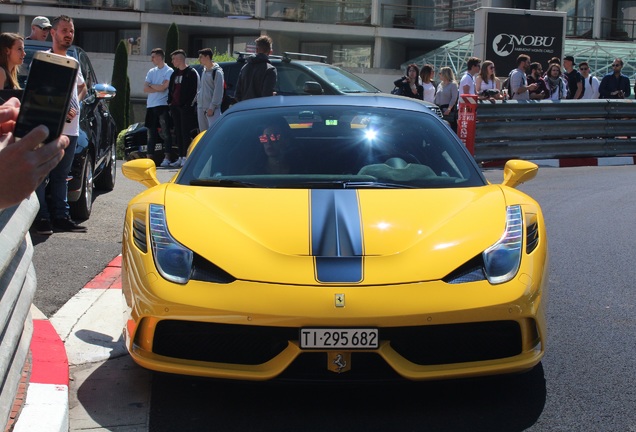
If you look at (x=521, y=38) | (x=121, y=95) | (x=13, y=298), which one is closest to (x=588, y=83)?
(x=521, y=38)

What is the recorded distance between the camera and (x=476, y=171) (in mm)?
5422

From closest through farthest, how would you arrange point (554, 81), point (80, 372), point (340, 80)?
point (80, 372)
point (340, 80)
point (554, 81)

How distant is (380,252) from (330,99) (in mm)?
1993

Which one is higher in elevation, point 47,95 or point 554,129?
point 47,95

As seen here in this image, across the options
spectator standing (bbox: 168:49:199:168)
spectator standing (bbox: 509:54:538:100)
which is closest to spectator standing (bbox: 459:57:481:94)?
spectator standing (bbox: 509:54:538:100)

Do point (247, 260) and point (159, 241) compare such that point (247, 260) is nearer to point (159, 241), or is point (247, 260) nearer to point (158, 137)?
point (159, 241)

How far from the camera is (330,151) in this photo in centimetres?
553

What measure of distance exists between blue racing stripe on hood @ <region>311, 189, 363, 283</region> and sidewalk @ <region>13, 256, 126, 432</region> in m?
1.20

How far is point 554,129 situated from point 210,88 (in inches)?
242

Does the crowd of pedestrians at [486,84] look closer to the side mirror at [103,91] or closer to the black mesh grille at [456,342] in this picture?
the side mirror at [103,91]

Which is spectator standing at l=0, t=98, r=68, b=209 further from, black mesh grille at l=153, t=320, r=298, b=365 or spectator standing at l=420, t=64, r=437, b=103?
spectator standing at l=420, t=64, r=437, b=103

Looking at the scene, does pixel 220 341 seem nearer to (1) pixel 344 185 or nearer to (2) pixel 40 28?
(1) pixel 344 185

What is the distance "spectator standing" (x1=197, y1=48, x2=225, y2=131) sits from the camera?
14.6m

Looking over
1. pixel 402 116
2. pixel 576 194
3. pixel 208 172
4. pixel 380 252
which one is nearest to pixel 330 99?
pixel 402 116
